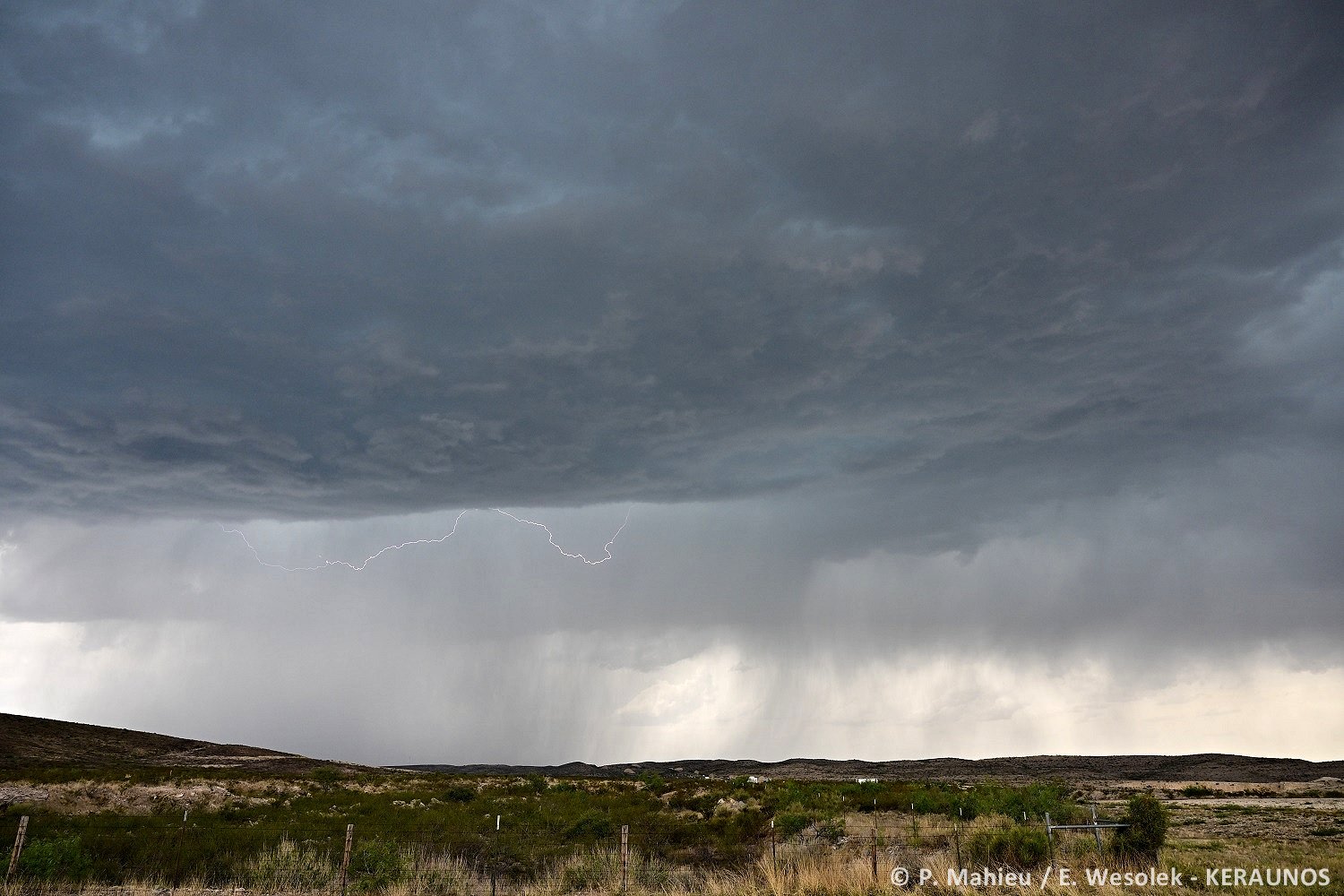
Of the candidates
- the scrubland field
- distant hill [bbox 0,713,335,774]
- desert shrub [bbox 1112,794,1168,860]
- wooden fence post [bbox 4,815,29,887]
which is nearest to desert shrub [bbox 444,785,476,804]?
the scrubland field

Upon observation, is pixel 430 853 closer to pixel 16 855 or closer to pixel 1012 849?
pixel 16 855

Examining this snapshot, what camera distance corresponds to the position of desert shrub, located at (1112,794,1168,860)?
23266mm

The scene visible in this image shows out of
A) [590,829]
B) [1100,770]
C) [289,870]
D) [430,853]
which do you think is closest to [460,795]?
[590,829]

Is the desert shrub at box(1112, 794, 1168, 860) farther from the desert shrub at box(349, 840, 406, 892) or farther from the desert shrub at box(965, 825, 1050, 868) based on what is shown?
the desert shrub at box(349, 840, 406, 892)

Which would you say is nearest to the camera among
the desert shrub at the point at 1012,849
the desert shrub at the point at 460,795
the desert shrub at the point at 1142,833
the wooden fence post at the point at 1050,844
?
the wooden fence post at the point at 1050,844

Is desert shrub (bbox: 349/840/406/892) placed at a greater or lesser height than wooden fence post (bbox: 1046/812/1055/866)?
lesser

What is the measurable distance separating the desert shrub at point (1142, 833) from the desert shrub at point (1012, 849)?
231 cm

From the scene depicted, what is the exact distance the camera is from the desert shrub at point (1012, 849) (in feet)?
77.0

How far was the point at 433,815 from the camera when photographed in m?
42.1

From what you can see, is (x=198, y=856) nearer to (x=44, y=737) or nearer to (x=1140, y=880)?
(x=1140, y=880)

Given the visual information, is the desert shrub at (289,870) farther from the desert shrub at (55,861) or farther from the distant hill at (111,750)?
the distant hill at (111,750)

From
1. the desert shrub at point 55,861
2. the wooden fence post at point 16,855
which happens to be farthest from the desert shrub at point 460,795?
the wooden fence post at point 16,855

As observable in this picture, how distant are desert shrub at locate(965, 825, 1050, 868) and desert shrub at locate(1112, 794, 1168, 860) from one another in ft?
7.57

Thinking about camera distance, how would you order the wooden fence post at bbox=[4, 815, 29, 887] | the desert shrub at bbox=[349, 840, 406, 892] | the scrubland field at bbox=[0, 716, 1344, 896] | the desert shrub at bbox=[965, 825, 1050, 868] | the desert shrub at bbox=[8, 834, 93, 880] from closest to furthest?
→ the wooden fence post at bbox=[4, 815, 29, 887] → the scrubland field at bbox=[0, 716, 1344, 896] → the desert shrub at bbox=[8, 834, 93, 880] → the desert shrub at bbox=[349, 840, 406, 892] → the desert shrub at bbox=[965, 825, 1050, 868]
